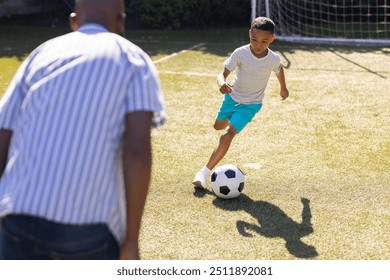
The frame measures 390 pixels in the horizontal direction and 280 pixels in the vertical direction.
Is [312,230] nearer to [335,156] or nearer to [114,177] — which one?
[335,156]

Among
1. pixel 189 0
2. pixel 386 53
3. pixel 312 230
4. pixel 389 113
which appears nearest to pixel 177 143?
pixel 312 230

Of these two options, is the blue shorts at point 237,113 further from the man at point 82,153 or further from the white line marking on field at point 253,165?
the man at point 82,153

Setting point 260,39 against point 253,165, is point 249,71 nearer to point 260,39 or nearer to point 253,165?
point 260,39

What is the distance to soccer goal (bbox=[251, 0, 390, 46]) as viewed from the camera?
15.6 m

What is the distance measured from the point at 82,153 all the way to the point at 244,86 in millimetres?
3736

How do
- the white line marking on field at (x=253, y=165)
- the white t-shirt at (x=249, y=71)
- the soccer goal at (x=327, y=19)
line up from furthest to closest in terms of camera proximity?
the soccer goal at (x=327, y=19) → the white line marking on field at (x=253, y=165) → the white t-shirt at (x=249, y=71)

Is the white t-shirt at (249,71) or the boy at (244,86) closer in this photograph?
the boy at (244,86)

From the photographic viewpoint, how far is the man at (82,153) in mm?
1936

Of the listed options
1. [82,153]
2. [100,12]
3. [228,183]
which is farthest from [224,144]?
[82,153]

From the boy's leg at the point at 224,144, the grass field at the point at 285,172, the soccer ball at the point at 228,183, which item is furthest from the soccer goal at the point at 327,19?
the soccer ball at the point at 228,183

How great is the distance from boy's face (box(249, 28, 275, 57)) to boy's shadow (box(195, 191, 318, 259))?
4.44 feet

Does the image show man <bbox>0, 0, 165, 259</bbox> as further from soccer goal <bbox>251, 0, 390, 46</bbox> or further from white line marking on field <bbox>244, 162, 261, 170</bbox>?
soccer goal <bbox>251, 0, 390, 46</bbox>

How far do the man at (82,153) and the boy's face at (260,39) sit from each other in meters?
3.31

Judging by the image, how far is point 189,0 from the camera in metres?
17.3
